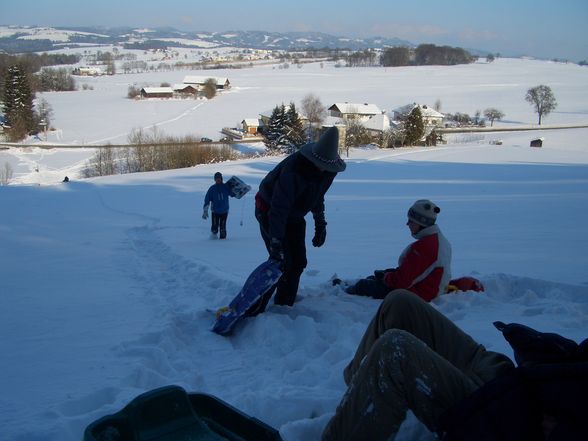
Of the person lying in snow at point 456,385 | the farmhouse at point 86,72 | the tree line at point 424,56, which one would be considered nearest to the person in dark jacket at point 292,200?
the person lying in snow at point 456,385

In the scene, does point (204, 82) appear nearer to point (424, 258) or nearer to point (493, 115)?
point (493, 115)

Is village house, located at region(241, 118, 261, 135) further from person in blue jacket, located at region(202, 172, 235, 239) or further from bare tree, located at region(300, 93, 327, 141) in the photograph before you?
person in blue jacket, located at region(202, 172, 235, 239)

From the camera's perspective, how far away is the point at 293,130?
5259 cm

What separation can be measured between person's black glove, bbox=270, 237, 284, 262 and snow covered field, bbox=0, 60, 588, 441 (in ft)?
1.71

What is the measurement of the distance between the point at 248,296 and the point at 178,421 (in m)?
2.05

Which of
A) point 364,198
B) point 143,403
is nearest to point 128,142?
point 364,198

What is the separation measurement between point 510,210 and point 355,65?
142018 millimetres

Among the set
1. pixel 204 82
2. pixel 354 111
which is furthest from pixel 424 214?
pixel 204 82

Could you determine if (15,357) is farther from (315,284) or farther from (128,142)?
(128,142)

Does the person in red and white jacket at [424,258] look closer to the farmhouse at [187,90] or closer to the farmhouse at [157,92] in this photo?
the farmhouse at [157,92]

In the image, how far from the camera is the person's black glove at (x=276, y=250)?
183 inches

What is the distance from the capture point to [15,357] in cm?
377

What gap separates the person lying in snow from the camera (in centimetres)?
189

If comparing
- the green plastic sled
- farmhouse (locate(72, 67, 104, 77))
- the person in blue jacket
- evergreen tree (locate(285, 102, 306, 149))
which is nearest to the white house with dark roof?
farmhouse (locate(72, 67, 104, 77))
